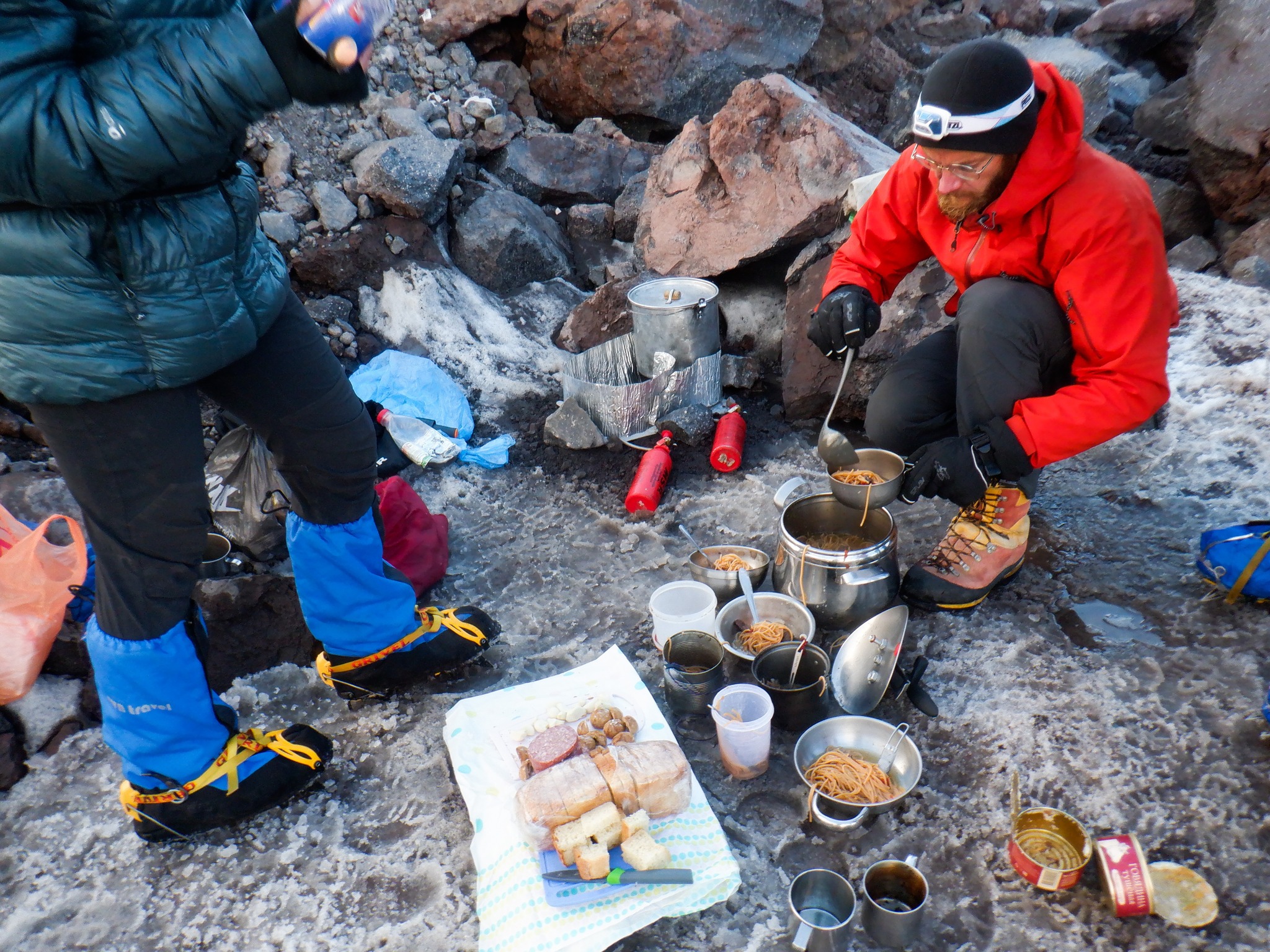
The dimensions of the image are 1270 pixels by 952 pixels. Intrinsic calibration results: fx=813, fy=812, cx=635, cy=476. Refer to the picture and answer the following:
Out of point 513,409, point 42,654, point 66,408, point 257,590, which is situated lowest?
point 513,409

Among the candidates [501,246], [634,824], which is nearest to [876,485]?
[634,824]

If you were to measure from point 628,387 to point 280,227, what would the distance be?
9.00ft

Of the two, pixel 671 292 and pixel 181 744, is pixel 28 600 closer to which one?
pixel 181 744

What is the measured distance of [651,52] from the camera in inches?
294

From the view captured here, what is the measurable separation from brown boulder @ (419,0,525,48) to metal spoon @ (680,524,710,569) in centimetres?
569

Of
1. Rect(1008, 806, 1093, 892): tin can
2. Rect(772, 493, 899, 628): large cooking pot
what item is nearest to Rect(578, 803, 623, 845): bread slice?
Rect(1008, 806, 1093, 892): tin can

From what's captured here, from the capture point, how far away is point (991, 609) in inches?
133

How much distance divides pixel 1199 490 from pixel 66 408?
4.53 metres

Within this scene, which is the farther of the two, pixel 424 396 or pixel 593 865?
pixel 424 396

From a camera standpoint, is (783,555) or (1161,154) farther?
(1161,154)

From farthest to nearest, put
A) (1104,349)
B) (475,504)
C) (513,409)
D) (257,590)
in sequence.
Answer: (513,409) → (475,504) → (257,590) → (1104,349)

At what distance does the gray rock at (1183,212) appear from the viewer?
6.22m

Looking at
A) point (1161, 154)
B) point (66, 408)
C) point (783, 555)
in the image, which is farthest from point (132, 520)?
point (1161, 154)

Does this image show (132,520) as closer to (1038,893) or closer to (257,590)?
(257,590)
